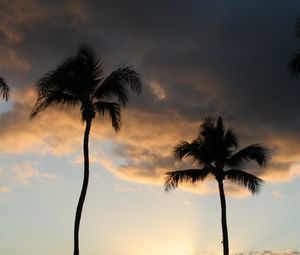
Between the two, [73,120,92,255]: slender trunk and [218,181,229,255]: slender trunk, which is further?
[218,181,229,255]: slender trunk

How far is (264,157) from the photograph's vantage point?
117ft

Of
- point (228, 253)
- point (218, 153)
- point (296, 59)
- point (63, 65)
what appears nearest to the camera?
point (296, 59)

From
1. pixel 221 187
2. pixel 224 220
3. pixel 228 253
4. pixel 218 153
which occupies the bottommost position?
pixel 228 253

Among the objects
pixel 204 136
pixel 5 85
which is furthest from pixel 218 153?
pixel 5 85

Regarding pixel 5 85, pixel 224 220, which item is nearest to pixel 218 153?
pixel 224 220

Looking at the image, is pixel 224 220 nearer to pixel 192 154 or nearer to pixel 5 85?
pixel 192 154

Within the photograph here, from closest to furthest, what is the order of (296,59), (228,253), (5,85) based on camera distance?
(5,85) → (296,59) → (228,253)

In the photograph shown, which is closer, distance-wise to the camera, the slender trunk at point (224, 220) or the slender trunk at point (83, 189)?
the slender trunk at point (83, 189)

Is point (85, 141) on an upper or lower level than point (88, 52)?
lower

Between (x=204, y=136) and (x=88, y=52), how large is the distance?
11.2 metres

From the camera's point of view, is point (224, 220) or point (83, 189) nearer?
point (83, 189)

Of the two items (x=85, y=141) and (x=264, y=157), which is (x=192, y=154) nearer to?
(x=264, y=157)

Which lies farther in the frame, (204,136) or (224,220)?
(204,136)

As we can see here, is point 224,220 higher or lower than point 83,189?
higher
